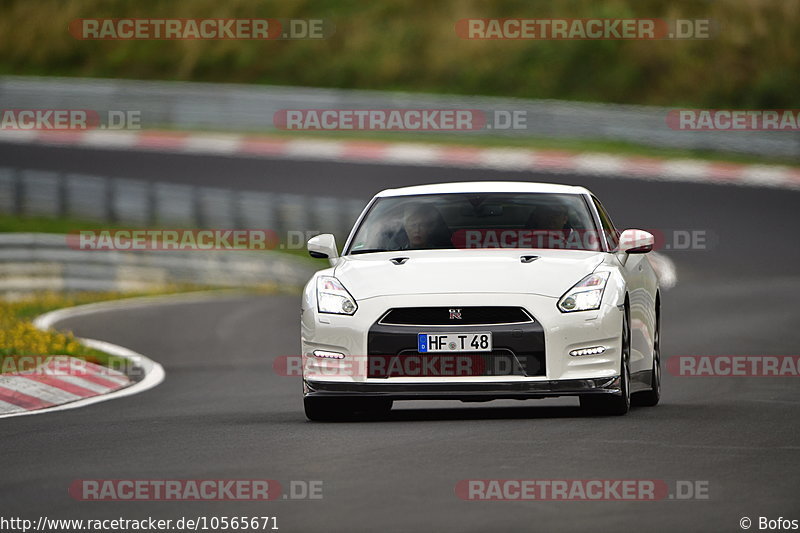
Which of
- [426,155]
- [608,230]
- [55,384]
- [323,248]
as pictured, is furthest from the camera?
[426,155]

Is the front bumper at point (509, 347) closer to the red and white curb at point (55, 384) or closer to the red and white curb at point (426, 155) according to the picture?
the red and white curb at point (55, 384)

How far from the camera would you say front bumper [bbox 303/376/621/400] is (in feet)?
32.8

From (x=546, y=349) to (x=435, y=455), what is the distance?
155 centimetres

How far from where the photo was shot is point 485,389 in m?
10.0

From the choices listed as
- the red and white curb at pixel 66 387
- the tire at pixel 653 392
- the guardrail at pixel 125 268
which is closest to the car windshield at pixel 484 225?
the tire at pixel 653 392

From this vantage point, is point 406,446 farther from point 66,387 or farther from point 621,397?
point 66,387

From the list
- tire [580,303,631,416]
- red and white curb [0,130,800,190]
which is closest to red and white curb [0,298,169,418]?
tire [580,303,631,416]

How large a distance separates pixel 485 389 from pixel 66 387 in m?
4.48

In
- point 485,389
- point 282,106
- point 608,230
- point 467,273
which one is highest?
point 282,106

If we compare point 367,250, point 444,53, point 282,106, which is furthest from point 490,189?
point 444,53

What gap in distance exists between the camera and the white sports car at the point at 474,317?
1003cm

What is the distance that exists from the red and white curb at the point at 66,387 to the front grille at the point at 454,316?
3049mm

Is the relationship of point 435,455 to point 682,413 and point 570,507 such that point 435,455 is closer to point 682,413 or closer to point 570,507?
point 570,507

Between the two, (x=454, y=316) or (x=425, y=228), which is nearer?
(x=454, y=316)
